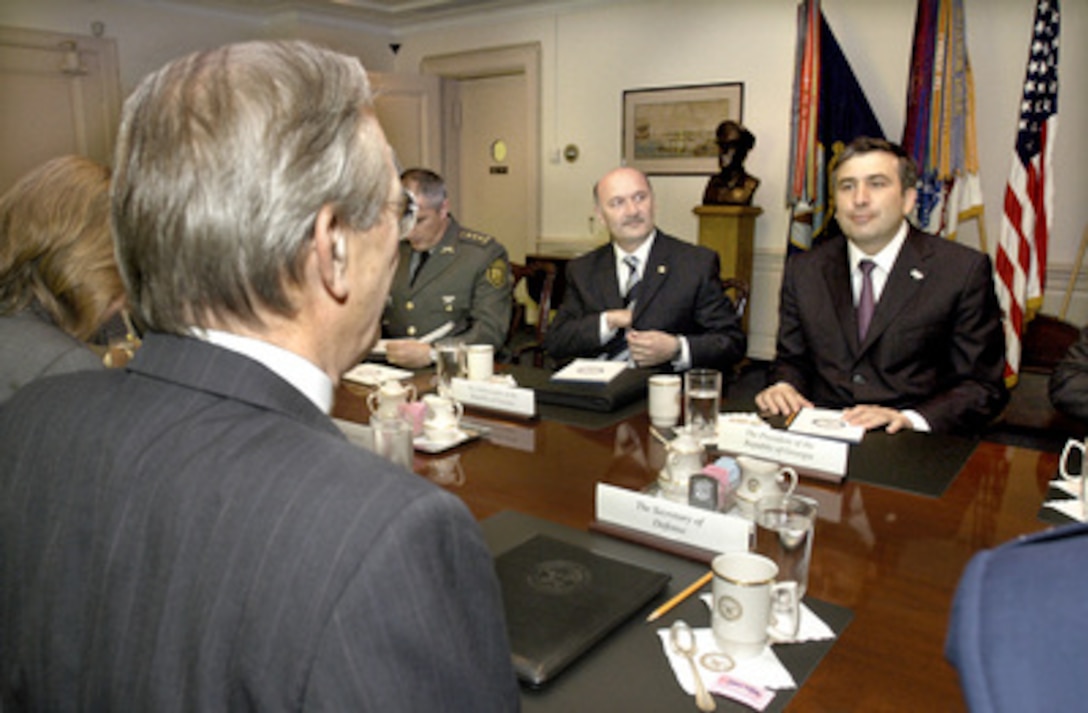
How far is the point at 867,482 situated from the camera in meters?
1.49

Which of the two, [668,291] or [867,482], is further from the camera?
[668,291]

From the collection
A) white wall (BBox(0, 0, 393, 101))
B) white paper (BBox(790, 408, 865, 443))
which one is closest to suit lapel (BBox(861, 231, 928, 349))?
white paper (BBox(790, 408, 865, 443))

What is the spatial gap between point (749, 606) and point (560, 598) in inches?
9.3

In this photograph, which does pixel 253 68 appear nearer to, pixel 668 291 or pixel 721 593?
pixel 721 593

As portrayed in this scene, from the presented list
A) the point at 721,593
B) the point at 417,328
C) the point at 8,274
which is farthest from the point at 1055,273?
the point at 8,274

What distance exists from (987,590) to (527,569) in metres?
0.81

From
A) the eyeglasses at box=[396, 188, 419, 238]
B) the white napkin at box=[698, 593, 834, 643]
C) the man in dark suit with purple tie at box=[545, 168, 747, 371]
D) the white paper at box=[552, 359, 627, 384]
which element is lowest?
the white napkin at box=[698, 593, 834, 643]

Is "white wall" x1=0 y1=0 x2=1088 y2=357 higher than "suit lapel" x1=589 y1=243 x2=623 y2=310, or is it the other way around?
"white wall" x1=0 y1=0 x2=1088 y2=357

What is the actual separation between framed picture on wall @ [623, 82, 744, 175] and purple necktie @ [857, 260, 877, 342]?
137 inches

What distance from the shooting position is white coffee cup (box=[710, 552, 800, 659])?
3.03 ft

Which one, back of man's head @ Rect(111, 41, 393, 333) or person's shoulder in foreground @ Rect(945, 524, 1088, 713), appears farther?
back of man's head @ Rect(111, 41, 393, 333)

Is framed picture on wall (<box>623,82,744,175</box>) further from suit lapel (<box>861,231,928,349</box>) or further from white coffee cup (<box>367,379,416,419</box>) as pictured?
white coffee cup (<box>367,379,416,419</box>)

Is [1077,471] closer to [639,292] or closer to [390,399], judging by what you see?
[390,399]

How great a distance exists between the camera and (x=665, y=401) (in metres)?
1.85
